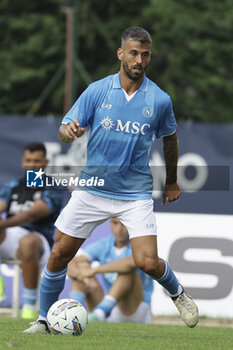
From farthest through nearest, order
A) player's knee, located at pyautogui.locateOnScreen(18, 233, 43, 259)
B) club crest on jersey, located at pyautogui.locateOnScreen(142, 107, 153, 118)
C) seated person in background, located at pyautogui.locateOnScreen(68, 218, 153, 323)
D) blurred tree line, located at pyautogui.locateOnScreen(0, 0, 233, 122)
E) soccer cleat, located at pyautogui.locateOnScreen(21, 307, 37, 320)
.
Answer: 1. blurred tree line, located at pyautogui.locateOnScreen(0, 0, 233, 122)
2. player's knee, located at pyautogui.locateOnScreen(18, 233, 43, 259)
3. seated person in background, located at pyautogui.locateOnScreen(68, 218, 153, 323)
4. soccer cleat, located at pyautogui.locateOnScreen(21, 307, 37, 320)
5. club crest on jersey, located at pyautogui.locateOnScreen(142, 107, 153, 118)

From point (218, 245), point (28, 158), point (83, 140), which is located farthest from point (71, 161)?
point (218, 245)

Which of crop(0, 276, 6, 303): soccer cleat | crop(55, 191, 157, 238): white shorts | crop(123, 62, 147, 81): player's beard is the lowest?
crop(0, 276, 6, 303): soccer cleat

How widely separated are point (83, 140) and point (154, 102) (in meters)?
6.33

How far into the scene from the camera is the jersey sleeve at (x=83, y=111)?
320 inches

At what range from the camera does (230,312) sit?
1290cm

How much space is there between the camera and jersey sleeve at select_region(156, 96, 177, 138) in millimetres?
8312

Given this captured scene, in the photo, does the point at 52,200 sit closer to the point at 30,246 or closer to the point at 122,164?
the point at 30,246

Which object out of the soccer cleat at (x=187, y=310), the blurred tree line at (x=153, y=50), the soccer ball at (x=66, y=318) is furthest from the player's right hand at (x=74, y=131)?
the blurred tree line at (x=153, y=50)

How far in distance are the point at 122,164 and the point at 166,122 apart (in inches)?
21.7

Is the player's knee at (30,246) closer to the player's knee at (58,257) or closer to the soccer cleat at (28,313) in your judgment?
the soccer cleat at (28,313)

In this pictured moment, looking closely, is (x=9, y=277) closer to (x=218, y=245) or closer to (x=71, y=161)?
(x=71, y=161)

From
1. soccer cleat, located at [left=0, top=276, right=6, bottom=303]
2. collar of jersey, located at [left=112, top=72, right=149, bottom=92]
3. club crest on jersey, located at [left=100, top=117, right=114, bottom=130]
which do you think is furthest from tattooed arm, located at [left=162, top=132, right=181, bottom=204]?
soccer cleat, located at [left=0, top=276, right=6, bottom=303]

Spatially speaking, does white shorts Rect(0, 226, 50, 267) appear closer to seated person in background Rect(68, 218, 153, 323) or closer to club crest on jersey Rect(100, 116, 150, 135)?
seated person in background Rect(68, 218, 153, 323)

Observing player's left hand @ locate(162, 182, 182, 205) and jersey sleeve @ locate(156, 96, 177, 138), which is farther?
player's left hand @ locate(162, 182, 182, 205)
